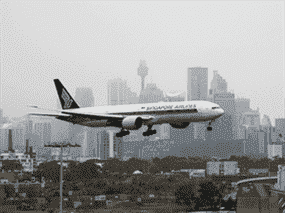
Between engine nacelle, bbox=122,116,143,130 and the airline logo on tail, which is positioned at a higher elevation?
the airline logo on tail

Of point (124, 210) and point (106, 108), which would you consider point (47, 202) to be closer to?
point (124, 210)

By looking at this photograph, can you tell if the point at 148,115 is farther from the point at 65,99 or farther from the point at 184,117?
the point at 65,99

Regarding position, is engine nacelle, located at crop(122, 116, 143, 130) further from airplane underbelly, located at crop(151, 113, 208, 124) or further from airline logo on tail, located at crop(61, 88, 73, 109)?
airline logo on tail, located at crop(61, 88, 73, 109)

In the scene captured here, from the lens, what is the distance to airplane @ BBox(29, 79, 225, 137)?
10025 centimetres

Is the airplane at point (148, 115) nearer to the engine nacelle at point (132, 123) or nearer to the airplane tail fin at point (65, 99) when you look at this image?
the engine nacelle at point (132, 123)

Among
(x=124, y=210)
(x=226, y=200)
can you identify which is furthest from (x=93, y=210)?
(x=226, y=200)

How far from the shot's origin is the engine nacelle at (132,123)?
10225 cm

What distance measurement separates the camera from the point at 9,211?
591ft

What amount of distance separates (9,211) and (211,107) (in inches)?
4037

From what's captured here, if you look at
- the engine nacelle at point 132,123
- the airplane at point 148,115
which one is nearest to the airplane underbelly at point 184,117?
the airplane at point 148,115

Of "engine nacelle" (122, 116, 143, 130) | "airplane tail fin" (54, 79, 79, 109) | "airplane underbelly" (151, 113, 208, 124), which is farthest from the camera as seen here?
"airplane tail fin" (54, 79, 79, 109)

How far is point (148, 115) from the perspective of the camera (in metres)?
104

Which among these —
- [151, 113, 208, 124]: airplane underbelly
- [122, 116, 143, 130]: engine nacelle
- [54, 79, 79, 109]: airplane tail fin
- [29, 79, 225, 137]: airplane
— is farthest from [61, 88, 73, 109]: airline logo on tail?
[151, 113, 208, 124]: airplane underbelly

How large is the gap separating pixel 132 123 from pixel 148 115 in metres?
3.54
